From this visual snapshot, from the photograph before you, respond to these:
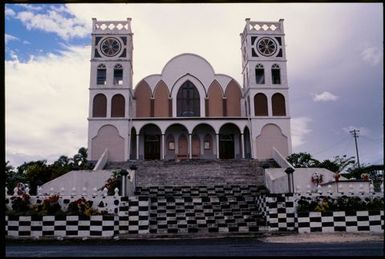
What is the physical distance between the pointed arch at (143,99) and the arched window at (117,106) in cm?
231

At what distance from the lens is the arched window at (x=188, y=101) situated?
27.5 m

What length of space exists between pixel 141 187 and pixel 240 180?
4594 mm

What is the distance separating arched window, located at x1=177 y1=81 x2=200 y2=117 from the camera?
90.3 ft

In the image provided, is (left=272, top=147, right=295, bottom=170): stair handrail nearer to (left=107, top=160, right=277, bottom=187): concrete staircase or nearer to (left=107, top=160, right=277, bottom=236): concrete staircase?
(left=107, top=160, right=277, bottom=187): concrete staircase

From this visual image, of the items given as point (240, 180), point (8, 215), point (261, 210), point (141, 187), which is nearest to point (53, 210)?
point (8, 215)

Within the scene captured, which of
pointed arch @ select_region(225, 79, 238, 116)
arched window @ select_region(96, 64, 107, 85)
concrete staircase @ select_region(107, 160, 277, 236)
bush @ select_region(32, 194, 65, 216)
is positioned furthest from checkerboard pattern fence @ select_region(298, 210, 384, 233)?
arched window @ select_region(96, 64, 107, 85)

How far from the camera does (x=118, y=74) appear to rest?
86.3ft

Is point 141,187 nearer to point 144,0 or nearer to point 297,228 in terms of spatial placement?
point 297,228

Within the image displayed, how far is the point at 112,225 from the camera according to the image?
30.5 feet

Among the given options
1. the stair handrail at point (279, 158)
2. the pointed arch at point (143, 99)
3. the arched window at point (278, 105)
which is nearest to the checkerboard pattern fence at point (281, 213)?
the stair handrail at point (279, 158)

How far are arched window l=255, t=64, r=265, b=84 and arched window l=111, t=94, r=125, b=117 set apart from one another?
8.73 m

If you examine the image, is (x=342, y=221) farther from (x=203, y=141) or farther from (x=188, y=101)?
(x=188, y=101)

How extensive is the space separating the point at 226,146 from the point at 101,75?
9308 millimetres

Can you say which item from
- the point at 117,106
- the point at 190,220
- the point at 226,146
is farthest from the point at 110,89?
the point at 190,220
